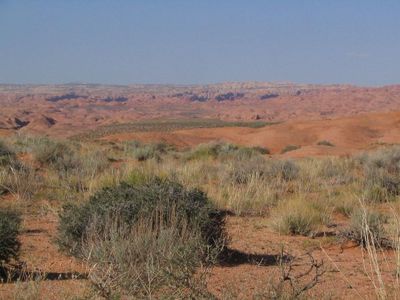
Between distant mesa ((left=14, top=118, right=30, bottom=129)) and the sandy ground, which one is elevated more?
the sandy ground

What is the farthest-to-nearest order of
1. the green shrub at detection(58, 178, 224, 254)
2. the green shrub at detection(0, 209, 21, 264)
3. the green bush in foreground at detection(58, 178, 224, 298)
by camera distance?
the green shrub at detection(58, 178, 224, 254) < the green shrub at detection(0, 209, 21, 264) < the green bush in foreground at detection(58, 178, 224, 298)

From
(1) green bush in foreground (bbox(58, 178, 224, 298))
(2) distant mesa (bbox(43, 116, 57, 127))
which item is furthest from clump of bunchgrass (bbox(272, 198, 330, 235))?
(2) distant mesa (bbox(43, 116, 57, 127))

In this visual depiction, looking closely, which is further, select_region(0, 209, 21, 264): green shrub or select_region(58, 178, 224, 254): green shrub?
select_region(58, 178, 224, 254): green shrub

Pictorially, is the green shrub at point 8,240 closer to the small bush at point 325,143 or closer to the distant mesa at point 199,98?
the small bush at point 325,143

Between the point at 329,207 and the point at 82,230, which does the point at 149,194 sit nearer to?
the point at 82,230

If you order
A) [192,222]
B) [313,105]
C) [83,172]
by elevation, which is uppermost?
[192,222]

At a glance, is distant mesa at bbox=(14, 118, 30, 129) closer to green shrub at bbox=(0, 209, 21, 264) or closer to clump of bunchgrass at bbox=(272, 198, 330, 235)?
clump of bunchgrass at bbox=(272, 198, 330, 235)

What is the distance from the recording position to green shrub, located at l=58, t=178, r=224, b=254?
877 cm

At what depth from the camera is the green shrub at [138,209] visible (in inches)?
345

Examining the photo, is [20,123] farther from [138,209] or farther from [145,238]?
[145,238]

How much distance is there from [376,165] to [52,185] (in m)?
11.3

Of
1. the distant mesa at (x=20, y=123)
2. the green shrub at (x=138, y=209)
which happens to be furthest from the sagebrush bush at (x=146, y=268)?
the distant mesa at (x=20, y=123)

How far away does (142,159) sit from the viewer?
27.1m

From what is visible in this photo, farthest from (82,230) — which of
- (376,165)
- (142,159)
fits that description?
(142,159)
